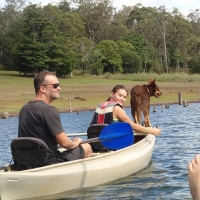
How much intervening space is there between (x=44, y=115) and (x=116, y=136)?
2379mm

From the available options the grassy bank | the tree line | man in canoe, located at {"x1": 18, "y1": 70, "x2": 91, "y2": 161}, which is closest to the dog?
man in canoe, located at {"x1": 18, "y1": 70, "x2": 91, "y2": 161}

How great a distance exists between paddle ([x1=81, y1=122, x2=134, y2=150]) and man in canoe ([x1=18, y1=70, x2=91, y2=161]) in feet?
4.80

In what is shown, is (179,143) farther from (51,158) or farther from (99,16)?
(99,16)

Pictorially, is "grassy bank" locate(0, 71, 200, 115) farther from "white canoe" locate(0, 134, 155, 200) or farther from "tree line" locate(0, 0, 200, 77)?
"white canoe" locate(0, 134, 155, 200)

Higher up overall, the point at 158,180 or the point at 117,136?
the point at 117,136

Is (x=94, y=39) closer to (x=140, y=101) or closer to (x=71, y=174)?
(x=140, y=101)

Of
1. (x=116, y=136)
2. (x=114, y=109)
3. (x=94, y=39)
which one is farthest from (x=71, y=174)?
(x=94, y=39)

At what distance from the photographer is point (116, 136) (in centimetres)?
976

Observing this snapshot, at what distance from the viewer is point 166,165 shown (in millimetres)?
11414

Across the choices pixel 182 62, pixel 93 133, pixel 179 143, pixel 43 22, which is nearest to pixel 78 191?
pixel 93 133

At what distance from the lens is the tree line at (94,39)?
72.4 m

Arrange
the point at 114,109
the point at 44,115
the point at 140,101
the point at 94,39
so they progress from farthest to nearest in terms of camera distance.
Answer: the point at 94,39 < the point at 140,101 < the point at 114,109 < the point at 44,115

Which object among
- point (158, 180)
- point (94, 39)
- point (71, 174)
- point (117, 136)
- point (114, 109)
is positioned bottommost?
point (158, 180)

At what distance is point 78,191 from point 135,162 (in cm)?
205
